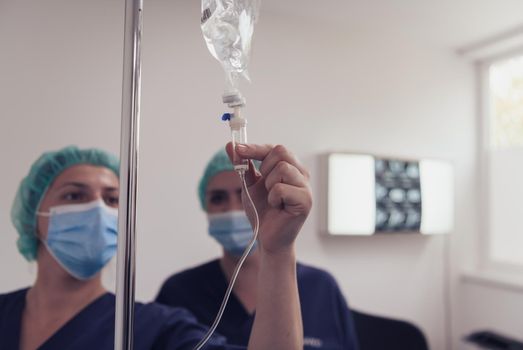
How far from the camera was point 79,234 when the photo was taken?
1285 millimetres

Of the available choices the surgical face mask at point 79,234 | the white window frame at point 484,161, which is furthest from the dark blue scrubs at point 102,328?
the white window frame at point 484,161

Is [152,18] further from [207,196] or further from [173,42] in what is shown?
[207,196]

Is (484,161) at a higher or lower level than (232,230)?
higher

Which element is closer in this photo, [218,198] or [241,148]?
[241,148]

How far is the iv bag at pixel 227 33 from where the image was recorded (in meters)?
0.69

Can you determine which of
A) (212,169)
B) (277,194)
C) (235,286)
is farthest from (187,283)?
(277,194)

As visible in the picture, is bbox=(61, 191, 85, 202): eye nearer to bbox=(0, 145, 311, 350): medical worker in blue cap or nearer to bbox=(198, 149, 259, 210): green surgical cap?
bbox=(0, 145, 311, 350): medical worker in blue cap

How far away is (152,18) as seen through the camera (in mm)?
1624

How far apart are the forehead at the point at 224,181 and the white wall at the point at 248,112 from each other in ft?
0.28

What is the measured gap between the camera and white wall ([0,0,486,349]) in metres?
1.41

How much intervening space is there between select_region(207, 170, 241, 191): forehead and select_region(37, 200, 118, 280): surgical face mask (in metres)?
0.42

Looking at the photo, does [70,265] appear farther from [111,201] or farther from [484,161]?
[484,161]

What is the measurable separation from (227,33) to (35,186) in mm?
944

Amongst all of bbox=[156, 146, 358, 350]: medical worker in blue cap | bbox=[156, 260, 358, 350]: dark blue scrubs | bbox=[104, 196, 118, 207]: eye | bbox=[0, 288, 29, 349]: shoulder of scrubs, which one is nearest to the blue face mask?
bbox=[156, 146, 358, 350]: medical worker in blue cap
